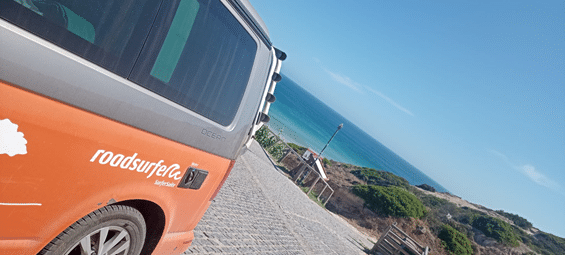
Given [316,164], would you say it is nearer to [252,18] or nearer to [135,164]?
[252,18]

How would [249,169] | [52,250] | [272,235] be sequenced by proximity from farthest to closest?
[249,169] → [272,235] → [52,250]

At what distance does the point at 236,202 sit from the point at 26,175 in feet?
20.6

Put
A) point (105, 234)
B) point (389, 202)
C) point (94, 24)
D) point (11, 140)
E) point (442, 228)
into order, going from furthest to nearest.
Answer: point (389, 202), point (442, 228), point (105, 234), point (94, 24), point (11, 140)

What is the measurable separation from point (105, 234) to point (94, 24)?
5.02ft

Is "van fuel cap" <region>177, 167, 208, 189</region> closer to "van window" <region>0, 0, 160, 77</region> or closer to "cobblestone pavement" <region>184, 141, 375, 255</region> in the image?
"van window" <region>0, 0, 160, 77</region>

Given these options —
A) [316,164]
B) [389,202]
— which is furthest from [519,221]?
[316,164]

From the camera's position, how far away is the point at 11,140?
1.47m

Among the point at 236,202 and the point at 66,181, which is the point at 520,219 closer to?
the point at 236,202

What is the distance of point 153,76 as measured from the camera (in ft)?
6.68

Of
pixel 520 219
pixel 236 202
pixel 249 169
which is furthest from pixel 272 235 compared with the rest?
pixel 520 219

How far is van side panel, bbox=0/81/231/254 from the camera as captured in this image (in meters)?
1.53

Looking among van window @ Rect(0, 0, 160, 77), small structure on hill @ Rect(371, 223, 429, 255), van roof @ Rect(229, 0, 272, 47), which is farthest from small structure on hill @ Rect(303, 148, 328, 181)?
van window @ Rect(0, 0, 160, 77)

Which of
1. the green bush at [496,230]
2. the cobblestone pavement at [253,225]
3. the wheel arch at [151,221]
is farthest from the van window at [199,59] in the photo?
the green bush at [496,230]

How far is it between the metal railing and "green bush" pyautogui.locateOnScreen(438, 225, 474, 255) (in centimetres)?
681
